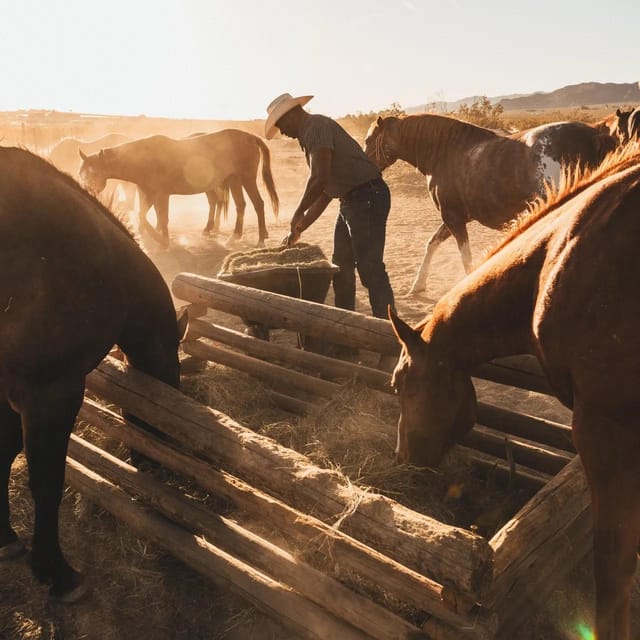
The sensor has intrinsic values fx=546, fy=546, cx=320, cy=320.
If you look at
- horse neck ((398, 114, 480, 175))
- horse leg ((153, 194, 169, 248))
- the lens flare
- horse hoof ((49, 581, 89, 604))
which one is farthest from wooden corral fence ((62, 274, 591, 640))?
horse leg ((153, 194, 169, 248))

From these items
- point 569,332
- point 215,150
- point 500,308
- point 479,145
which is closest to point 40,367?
point 500,308

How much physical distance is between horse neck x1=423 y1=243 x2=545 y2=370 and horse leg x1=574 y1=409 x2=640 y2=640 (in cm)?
44

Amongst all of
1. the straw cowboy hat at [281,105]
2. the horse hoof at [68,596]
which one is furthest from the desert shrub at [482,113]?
the horse hoof at [68,596]

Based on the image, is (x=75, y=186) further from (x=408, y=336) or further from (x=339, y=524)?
(x=339, y=524)

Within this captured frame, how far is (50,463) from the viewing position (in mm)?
2494

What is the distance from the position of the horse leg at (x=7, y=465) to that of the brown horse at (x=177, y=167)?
24.2 feet

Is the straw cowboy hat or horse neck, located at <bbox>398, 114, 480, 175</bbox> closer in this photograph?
the straw cowboy hat

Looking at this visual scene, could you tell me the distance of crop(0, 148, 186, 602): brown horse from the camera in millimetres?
2342

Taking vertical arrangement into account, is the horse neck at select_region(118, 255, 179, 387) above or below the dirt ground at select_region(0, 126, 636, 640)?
above

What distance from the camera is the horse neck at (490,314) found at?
6.86 feet

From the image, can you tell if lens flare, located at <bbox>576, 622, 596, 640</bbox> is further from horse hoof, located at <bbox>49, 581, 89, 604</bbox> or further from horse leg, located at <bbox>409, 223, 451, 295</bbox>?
horse leg, located at <bbox>409, 223, 451, 295</bbox>

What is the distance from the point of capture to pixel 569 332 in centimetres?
178

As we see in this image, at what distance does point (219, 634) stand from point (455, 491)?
134 centimetres

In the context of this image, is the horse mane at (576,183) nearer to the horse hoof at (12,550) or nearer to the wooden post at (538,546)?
the wooden post at (538,546)
